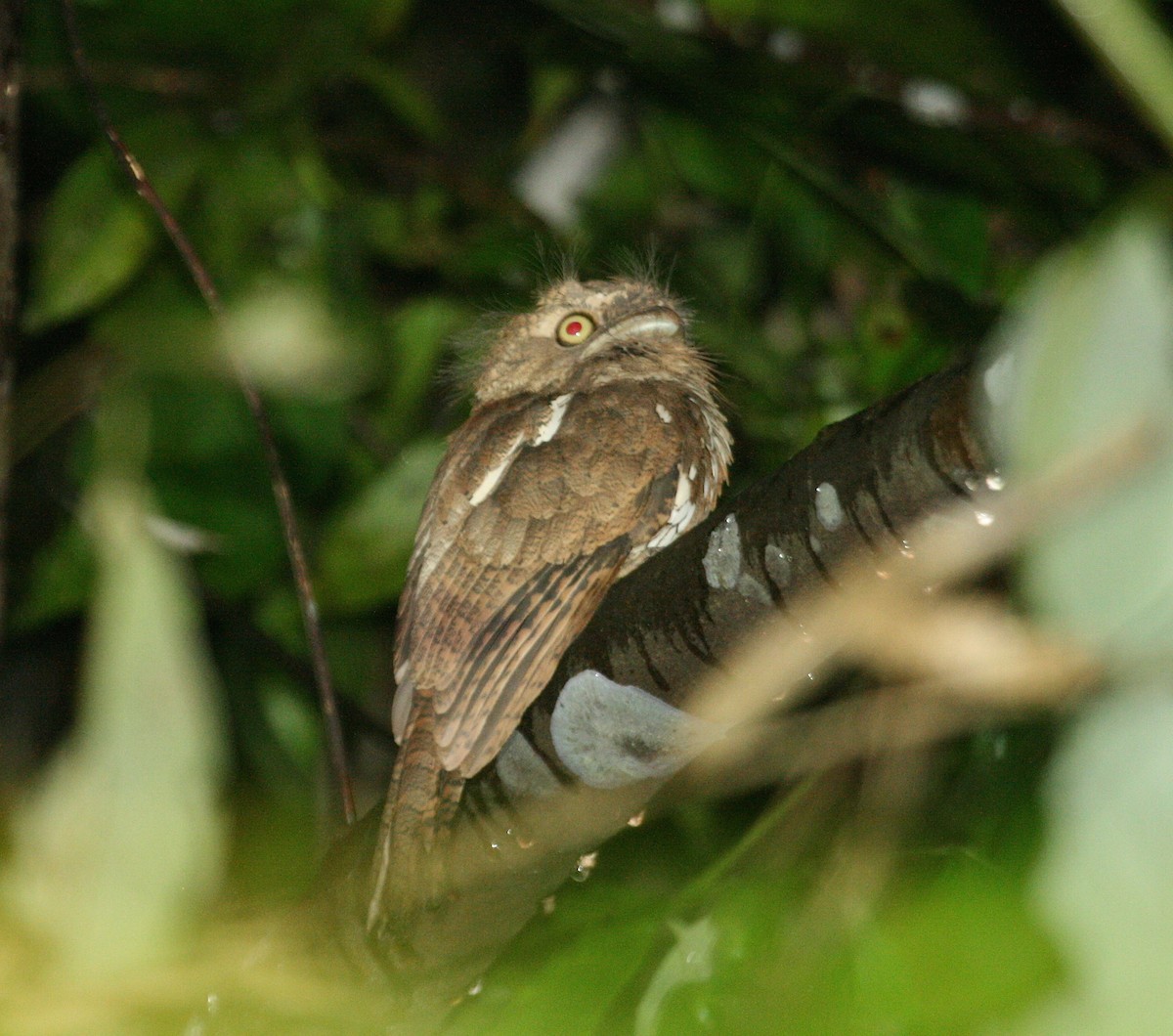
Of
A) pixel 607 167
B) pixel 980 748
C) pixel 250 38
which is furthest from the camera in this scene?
pixel 607 167

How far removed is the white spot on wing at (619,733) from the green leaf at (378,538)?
4.05 feet

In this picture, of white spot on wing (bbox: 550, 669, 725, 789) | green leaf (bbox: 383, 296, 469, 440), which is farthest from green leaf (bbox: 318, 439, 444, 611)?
white spot on wing (bbox: 550, 669, 725, 789)

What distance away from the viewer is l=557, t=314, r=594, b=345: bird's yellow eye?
281 cm

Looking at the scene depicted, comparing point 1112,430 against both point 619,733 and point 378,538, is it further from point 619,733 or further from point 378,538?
point 378,538

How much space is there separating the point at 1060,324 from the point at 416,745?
161 cm

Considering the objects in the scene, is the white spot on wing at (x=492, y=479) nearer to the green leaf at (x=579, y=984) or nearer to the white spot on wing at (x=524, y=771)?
the white spot on wing at (x=524, y=771)

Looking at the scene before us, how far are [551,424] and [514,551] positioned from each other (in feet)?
0.88

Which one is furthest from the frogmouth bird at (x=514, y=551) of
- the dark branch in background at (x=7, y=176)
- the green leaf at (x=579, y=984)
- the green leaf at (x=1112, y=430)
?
the green leaf at (x=1112, y=430)

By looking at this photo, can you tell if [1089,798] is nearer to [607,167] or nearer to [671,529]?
[671,529]

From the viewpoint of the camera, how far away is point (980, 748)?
165 centimetres

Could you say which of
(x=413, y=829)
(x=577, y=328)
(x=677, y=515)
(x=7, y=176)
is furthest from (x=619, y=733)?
(x=577, y=328)

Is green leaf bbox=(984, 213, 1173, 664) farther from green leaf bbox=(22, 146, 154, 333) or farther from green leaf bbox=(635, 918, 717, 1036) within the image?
green leaf bbox=(22, 146, 154, 333)

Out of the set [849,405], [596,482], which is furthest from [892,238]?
[596,482]

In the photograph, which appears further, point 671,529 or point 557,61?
point 557,61
